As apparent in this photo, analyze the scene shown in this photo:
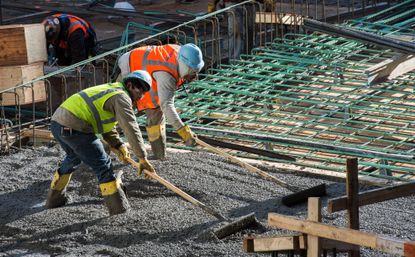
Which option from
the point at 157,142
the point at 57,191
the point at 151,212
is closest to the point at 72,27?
the point at 157,142

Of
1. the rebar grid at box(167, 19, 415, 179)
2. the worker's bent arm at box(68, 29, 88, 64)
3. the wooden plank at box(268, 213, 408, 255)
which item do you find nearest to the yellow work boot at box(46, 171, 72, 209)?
the rebar grid at box(167, 19, 415, 179)

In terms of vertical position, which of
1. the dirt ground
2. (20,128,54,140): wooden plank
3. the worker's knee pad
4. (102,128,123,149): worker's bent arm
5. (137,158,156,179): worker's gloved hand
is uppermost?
(102,128,123,149): worker's bent arm

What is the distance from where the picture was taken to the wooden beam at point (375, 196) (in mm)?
7180

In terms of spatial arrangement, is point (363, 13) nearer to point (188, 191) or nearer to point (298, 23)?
point (298, 23)

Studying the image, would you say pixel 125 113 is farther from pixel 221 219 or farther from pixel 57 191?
pixel 221 219

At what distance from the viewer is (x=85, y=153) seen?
10.0 metres

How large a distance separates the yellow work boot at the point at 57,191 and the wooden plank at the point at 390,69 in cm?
428

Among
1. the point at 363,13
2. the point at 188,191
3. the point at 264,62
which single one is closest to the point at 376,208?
the point at 188,191

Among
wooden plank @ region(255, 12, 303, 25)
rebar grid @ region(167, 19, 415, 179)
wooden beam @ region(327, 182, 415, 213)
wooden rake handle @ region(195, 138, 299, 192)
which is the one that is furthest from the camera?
wooden plank @ region(255, 12, 303, 25)

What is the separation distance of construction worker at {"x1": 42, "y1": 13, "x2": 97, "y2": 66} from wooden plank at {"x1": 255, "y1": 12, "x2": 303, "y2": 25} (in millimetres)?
2421

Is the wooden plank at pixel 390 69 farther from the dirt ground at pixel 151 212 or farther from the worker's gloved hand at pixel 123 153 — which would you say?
the worker's gloved hand at pixel 123 153

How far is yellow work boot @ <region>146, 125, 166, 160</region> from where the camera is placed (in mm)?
11703

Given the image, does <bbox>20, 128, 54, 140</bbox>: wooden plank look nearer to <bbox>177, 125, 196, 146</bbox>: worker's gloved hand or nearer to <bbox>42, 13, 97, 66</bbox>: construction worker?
<bbox>177, 125, 196, 146</bbox>: worker's gloved hand

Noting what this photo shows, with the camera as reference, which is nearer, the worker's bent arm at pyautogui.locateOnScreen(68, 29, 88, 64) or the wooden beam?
the wooden beam
